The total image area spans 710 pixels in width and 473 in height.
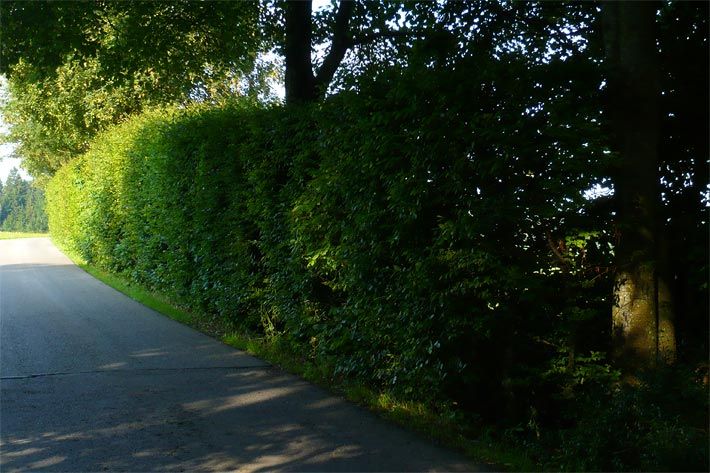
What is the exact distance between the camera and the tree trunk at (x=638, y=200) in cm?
644

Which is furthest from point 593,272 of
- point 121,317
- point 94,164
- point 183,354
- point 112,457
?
point 94,164

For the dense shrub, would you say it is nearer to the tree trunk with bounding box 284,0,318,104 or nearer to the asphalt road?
the asphalt road

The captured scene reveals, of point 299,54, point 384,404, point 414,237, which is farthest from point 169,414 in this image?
point 299,54

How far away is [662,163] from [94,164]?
20.6 meters

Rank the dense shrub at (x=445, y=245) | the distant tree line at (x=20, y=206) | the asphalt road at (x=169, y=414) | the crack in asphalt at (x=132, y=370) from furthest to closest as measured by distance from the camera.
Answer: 1. the distant tree line at (x=20, y=206)
2. the crack in asphalt at (x=132, y=370)
3. the dense shrub at (x=445, y=245)
4. the asphalt road at (x=169, y=414)

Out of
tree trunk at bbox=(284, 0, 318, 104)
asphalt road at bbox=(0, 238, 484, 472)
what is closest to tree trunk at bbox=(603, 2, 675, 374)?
asphalt road at bbox=(0, 238, 484, 472)

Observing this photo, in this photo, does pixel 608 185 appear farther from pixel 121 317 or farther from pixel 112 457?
pixel 121 317

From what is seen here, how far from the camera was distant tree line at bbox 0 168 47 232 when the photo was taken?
120 m

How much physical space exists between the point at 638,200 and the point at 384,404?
10.0 ft

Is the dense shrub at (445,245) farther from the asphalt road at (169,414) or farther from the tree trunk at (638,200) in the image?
the asphalt road at (169,414)

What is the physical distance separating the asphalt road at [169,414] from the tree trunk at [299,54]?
451 cm

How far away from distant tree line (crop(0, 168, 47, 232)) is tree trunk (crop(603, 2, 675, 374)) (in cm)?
11868

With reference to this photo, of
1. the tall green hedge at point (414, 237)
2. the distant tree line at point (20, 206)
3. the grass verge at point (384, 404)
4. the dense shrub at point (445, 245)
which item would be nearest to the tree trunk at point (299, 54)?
the tall green hedge at point (414, 237)

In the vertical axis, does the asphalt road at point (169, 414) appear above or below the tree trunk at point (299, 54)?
below
